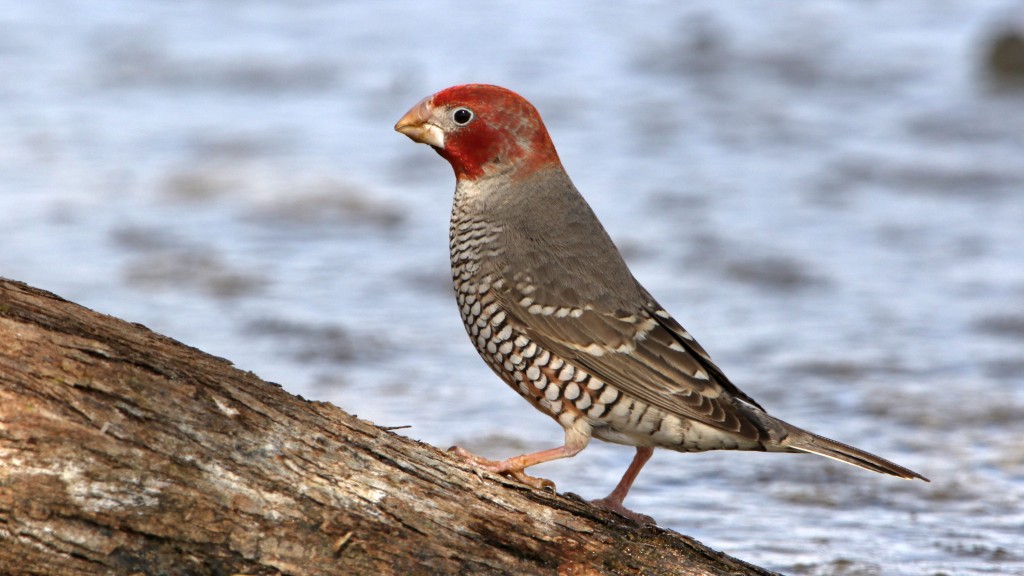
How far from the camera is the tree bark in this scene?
310 centimetres

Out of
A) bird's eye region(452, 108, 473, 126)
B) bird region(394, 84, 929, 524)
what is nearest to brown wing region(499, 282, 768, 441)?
bird region(394, 84, 929, 524)

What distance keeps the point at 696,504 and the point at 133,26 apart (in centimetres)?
1078

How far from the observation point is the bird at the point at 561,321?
411cm

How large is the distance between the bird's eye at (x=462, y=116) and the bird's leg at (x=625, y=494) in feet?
4.09

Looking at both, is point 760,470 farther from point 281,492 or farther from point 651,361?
point 281,492

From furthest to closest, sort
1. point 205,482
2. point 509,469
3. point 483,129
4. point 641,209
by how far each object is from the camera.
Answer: point 641,209 < point 483,129 < point 509,469 < point 205,482

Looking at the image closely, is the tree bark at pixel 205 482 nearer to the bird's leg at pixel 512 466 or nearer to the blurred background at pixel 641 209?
the bird's leg at pixel 512 466

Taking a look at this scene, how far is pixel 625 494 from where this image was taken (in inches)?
170

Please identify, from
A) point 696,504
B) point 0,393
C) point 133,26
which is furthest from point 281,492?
point 133,26

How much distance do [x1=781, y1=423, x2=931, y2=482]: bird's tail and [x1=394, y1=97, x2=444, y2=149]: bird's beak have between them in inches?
60.3

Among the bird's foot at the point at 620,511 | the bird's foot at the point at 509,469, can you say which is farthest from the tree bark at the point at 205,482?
the bird's foot at the point at 620,511

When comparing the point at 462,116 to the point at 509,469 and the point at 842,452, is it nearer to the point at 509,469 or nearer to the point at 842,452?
the point at 509,469

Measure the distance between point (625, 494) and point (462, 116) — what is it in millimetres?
1380

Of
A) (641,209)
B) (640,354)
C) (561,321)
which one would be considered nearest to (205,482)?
(561,321)
